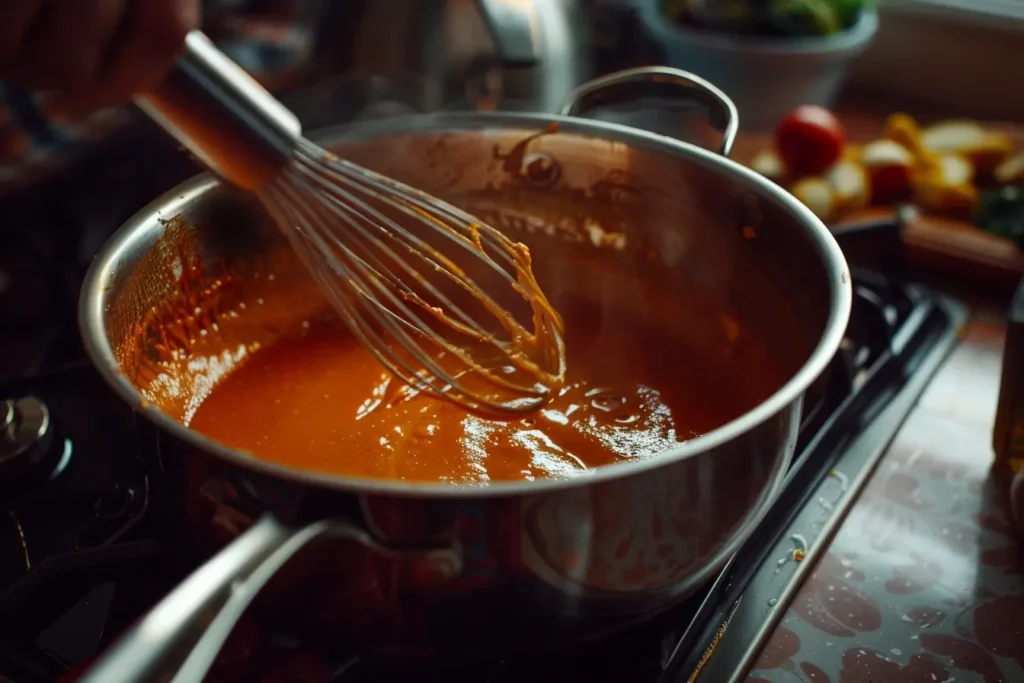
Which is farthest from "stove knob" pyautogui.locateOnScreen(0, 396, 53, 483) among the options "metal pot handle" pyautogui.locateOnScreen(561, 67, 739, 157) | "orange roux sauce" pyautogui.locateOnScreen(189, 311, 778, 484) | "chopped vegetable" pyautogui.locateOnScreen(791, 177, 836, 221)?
"chopped vegetable" pyautogui.locateOnScreen(791, 177, 836, 221)

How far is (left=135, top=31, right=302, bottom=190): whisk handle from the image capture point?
441 mm

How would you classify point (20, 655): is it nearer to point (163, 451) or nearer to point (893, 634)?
point (163, 451)

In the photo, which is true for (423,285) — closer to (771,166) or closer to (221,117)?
(221,117)

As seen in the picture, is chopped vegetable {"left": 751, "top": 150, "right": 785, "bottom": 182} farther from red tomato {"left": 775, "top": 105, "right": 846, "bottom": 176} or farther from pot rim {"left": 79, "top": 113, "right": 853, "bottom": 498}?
pot rim {"left": 79, "top": 113, "right": 853, "bottom": 498}

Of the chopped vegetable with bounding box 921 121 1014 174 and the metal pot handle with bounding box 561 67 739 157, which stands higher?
Answer: the metal pot handle with bounding box 561 67 739 157

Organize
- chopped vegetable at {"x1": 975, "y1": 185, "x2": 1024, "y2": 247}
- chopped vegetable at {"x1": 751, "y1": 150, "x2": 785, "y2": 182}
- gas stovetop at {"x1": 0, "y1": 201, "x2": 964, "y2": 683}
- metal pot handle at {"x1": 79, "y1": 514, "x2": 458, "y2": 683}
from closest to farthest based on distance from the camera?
metal pot handle at {"x1": 79, "y1": 514, "x2": 458, "y2": 683}
gas stovetop at {"x1": 0, "y1": 201, "x2": 964, "y2": 683}
chopped vegetable at {"x1": 975, "y1": 185, "x2": 1024, "y2": 247}
chopped vegetable at {"x1": 751, "y1": 150, "x2": 785, "y2": 182}

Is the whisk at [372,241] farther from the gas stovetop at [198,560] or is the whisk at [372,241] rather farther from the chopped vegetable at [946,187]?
the chopped vegetable at [946,187]

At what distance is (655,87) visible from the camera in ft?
2.04

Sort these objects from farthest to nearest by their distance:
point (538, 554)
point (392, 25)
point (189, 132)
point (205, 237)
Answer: point (392, 25)
point (205, 237)
point (189, 132)
point (538, 554)

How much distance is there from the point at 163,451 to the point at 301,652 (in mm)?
116

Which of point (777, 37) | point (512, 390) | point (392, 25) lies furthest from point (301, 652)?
point (777, 37)

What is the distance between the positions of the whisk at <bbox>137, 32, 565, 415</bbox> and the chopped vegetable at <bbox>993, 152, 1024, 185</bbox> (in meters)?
0.53

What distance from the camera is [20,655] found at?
402mm

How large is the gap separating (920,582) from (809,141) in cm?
52
